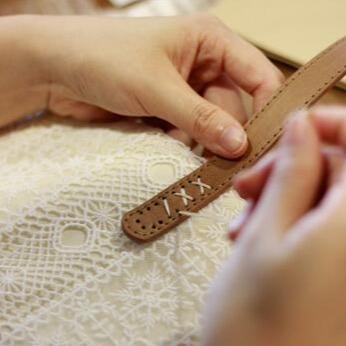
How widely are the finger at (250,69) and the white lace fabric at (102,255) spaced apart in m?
0.12

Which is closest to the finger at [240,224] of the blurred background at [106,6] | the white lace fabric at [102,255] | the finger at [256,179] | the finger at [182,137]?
the finger at [256,179]

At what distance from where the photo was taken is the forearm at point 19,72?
0.56 m

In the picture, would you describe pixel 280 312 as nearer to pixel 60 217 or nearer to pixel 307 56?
pixel 60 217

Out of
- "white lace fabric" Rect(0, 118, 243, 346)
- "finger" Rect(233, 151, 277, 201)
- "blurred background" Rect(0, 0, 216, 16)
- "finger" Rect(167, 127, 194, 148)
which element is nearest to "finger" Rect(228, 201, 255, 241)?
"finger" Rect(233, 151, 277, 201)

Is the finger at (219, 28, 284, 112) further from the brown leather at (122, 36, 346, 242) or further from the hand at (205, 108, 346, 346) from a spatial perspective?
the hand at (205, 108, 346, 346)

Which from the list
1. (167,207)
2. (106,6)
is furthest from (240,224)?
(106,6)

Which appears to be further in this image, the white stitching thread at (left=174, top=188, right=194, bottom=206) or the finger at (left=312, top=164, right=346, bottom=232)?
the white stitching thread at (left=174, top=188, right=194, bottom=206)

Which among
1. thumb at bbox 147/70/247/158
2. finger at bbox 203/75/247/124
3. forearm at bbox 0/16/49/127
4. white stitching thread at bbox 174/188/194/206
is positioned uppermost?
thumb at bbox 147/70/247/158

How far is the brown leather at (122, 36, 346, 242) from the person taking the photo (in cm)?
44

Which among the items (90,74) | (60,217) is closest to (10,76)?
(90,74)

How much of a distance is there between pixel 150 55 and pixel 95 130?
0.08 m

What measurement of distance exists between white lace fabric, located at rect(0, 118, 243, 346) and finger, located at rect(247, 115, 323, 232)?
166 millimetres

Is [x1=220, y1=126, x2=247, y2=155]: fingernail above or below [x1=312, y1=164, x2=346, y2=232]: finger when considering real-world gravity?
below

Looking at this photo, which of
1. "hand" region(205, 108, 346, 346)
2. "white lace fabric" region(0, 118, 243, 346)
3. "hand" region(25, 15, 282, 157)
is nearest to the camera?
"hand" region(205, 108, 346, 346)
